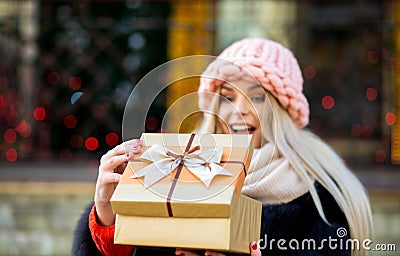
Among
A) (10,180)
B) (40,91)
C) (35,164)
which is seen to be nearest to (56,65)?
(40,91)

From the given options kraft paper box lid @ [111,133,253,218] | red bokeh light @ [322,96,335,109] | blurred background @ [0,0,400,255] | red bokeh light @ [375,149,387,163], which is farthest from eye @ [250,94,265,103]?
red bokeh light @ [322,96,335,109]

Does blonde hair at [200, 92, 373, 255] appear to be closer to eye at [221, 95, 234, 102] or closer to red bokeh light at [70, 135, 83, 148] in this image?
eye at [221, 95, 234, 102]

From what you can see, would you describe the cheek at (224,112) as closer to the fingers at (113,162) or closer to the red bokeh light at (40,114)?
the fingers at (113,162)

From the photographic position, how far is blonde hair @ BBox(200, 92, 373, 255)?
2.05m

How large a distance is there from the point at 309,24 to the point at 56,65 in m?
1.98

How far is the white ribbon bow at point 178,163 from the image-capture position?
4.79 ft

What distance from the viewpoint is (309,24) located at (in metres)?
5.43

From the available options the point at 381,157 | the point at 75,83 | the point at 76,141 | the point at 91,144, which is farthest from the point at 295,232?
the point at 75,83

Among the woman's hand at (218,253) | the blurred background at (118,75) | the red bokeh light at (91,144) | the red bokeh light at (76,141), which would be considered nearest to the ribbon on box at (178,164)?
the woman's hand at (218,253)

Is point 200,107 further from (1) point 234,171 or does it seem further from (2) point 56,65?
(2) point 56,65

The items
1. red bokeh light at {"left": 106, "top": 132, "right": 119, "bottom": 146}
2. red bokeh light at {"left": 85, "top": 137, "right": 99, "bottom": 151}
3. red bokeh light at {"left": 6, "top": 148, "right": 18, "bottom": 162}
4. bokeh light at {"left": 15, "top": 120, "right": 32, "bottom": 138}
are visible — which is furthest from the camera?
red bokeh light at {"left": 85, "top": 137, "right": 99, "bottom": 151}

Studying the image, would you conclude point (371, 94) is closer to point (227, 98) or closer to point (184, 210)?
point (227, 98)

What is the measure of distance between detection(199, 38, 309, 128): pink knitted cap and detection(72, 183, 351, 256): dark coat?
0.30 meters

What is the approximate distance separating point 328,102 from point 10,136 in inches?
95.3
